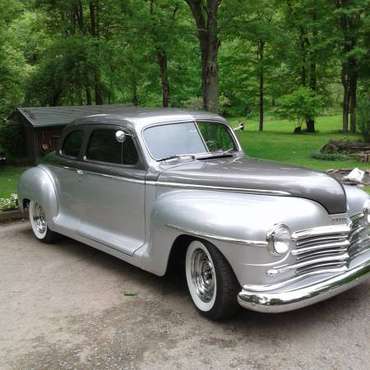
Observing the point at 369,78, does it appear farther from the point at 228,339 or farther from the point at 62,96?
the point at 228,339

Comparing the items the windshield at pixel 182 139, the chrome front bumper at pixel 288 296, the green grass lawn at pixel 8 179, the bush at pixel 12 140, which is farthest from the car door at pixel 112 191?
the bush at pixel 12 140

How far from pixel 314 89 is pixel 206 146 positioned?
76.6 ft

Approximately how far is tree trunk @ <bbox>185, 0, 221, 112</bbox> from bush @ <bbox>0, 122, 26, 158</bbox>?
5322 mm

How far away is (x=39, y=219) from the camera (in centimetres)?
715

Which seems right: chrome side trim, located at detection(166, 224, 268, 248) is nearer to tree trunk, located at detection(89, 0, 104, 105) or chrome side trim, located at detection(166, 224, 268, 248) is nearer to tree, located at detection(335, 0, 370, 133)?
tree trunk, located at detection(89, 0, 104, 105)

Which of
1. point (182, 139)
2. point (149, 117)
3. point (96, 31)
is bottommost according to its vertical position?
point (182, 139)

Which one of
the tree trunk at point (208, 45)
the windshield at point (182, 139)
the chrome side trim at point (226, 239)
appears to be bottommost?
the chrome side trim at point (226, 239)

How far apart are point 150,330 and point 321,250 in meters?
1.54

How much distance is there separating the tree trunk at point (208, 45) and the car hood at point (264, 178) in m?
8.78

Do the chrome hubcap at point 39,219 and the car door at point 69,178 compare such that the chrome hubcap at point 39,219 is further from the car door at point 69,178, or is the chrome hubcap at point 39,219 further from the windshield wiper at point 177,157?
the windshield wiper at point 177,157

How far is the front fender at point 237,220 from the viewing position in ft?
12.7

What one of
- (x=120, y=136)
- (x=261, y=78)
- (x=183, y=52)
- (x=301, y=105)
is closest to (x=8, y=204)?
(x=120, y=136)

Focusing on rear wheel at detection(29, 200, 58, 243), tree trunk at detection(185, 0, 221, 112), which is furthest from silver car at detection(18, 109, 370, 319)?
tree trunk at detection(185, 0, 221, 112)

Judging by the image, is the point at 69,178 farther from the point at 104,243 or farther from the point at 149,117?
the point at 149,117
